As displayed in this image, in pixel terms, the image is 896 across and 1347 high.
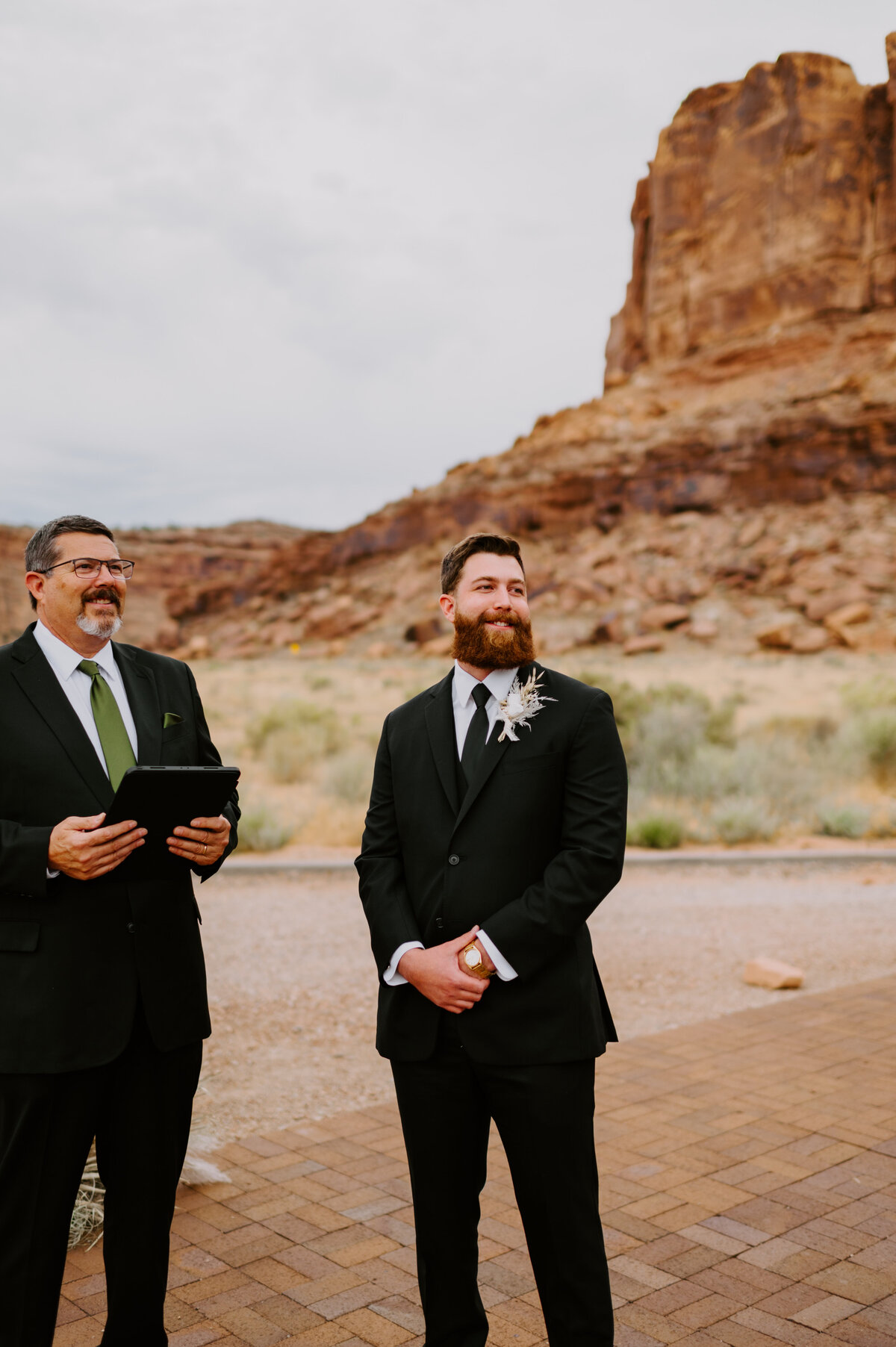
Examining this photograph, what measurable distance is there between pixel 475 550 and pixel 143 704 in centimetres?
100

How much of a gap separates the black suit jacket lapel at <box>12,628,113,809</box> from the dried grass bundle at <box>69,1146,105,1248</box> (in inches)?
66.0

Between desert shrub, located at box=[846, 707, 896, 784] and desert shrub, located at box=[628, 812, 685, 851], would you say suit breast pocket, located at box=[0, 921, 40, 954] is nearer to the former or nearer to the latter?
desert shrub, located at box=[628, 812, 685, 851]

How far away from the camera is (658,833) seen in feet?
39.5

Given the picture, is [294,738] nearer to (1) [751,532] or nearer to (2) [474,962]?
(2) [474,962]

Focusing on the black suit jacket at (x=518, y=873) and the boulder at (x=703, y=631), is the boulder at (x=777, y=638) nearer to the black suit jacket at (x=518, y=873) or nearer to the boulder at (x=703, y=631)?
the boulder at (x=703, y=631)

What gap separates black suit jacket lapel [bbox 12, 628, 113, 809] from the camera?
2.84m

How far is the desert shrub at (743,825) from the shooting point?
12.3m

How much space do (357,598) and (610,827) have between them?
57931mm

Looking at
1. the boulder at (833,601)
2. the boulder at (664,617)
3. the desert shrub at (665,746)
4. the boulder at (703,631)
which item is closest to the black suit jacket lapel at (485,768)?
the desert shrub at (665,746)

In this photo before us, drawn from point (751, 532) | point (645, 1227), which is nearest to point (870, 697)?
point (645, 1227)

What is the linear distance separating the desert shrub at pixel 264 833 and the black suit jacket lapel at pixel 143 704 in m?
8.89

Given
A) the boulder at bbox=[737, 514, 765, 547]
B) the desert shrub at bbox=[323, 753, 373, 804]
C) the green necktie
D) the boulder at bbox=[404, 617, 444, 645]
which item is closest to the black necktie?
the green necktie

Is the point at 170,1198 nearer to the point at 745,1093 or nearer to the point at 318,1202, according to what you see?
the point at 318,1202

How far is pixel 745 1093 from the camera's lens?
5.08 metres
